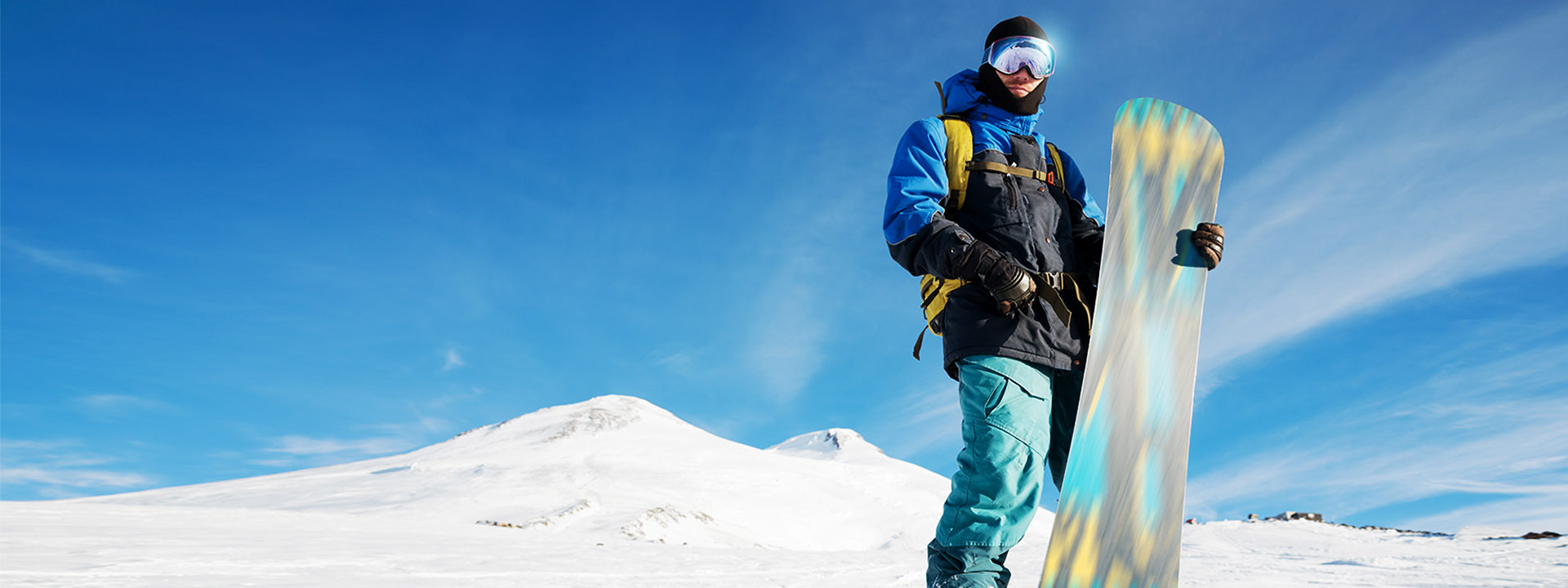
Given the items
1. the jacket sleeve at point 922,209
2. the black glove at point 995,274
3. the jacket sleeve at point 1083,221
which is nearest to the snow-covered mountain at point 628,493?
the jacket sleeve at point 1083,221

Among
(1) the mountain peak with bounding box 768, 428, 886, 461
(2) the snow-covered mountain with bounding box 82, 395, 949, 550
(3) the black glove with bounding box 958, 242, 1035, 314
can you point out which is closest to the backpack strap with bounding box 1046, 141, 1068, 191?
(3) the black glove with bounding box 958, 242, 1035, 314

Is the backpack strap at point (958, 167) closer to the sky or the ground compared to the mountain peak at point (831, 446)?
closer to the ground

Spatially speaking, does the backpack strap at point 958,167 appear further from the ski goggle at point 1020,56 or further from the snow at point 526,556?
the snow at point 526,556

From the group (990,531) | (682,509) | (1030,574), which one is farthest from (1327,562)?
(682,509)

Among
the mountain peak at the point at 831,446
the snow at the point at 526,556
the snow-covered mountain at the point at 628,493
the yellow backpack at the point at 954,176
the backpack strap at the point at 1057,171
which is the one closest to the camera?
the yellow backpack at the point at 954,176

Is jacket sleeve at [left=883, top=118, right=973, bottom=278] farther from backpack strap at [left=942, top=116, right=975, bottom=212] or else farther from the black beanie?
the black beanie

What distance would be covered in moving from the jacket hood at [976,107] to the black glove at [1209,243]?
62 cm

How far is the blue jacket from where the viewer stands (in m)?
2.06

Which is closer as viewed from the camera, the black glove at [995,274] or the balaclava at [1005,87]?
the black glove at [995,274]

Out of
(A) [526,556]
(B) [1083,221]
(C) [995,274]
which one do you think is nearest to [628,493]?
(A) [526,556]

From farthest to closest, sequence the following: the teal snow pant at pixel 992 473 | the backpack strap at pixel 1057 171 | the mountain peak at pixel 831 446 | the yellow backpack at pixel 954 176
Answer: the mountain peak at pixel 831 446 < the backpack strap at pixel 1057 171 < the yellow backpack at pixel 954 176 < the teal snow pant at pixel 992 473

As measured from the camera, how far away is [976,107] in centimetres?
251

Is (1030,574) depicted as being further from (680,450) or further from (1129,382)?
(680,450)

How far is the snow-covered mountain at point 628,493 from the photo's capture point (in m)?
17.8
